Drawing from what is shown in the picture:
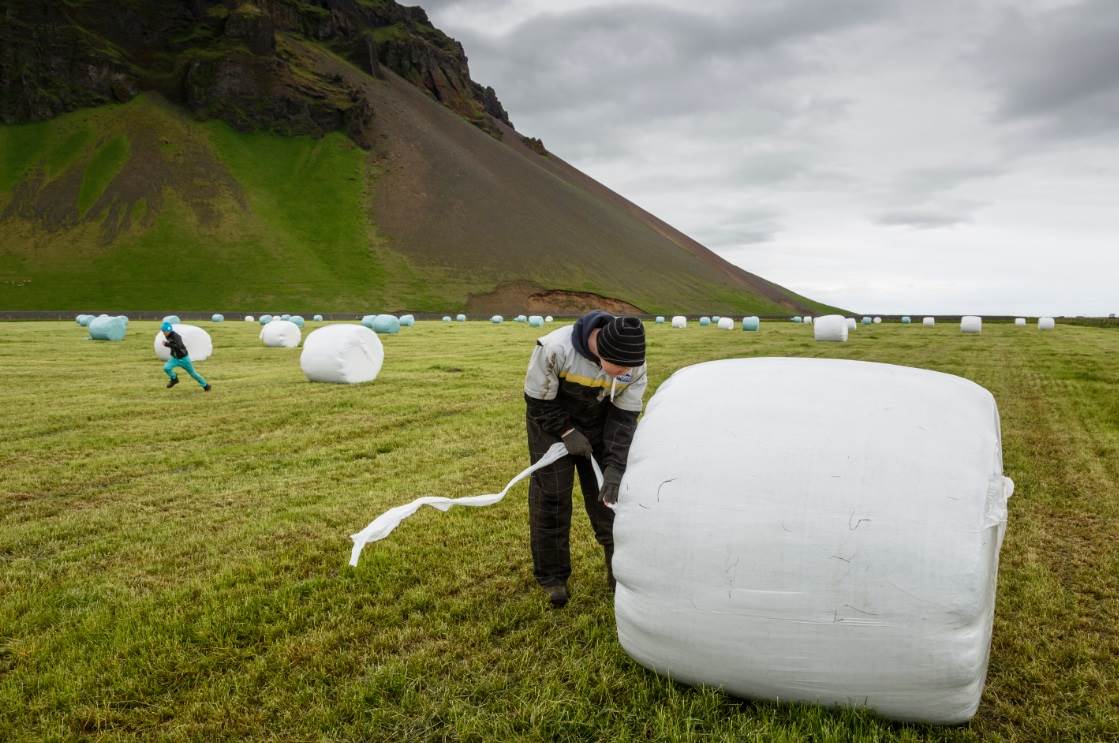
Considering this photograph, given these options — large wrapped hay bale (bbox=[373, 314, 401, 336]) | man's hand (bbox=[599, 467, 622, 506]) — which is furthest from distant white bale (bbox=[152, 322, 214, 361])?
man's hand (bbox=[599, 467, 622, 506])

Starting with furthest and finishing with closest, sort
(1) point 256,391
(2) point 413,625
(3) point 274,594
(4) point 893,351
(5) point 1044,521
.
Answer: (4) point 893,351
(1) point 256,391
(5) point 1044,521
(3) point 274,594
(2) point 413,625

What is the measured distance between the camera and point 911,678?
3.04m

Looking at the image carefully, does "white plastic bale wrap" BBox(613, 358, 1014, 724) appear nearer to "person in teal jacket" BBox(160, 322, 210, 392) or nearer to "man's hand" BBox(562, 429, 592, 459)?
"man's hand" BBox(562, 429, 592, 459)

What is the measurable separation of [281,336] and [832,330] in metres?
22.9

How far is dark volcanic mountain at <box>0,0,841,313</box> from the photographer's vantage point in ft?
274

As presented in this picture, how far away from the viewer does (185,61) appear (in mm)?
104375

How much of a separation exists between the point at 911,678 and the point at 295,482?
666 cm

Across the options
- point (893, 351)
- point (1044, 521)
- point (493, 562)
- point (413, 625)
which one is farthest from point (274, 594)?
point (893, 351)

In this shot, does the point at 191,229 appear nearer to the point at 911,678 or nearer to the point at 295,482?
the point at 295,482

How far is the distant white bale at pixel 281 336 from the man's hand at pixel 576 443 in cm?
2294

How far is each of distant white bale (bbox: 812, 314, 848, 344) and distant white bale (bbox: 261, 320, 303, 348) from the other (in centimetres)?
2217

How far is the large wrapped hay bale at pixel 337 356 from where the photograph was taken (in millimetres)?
14883

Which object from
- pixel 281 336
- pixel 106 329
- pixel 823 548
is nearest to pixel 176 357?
pixel 281 336

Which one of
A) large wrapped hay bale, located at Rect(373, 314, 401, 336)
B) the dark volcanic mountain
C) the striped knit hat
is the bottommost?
large wrapped hay bale, located at Rect(373, 314, 401, 336)
